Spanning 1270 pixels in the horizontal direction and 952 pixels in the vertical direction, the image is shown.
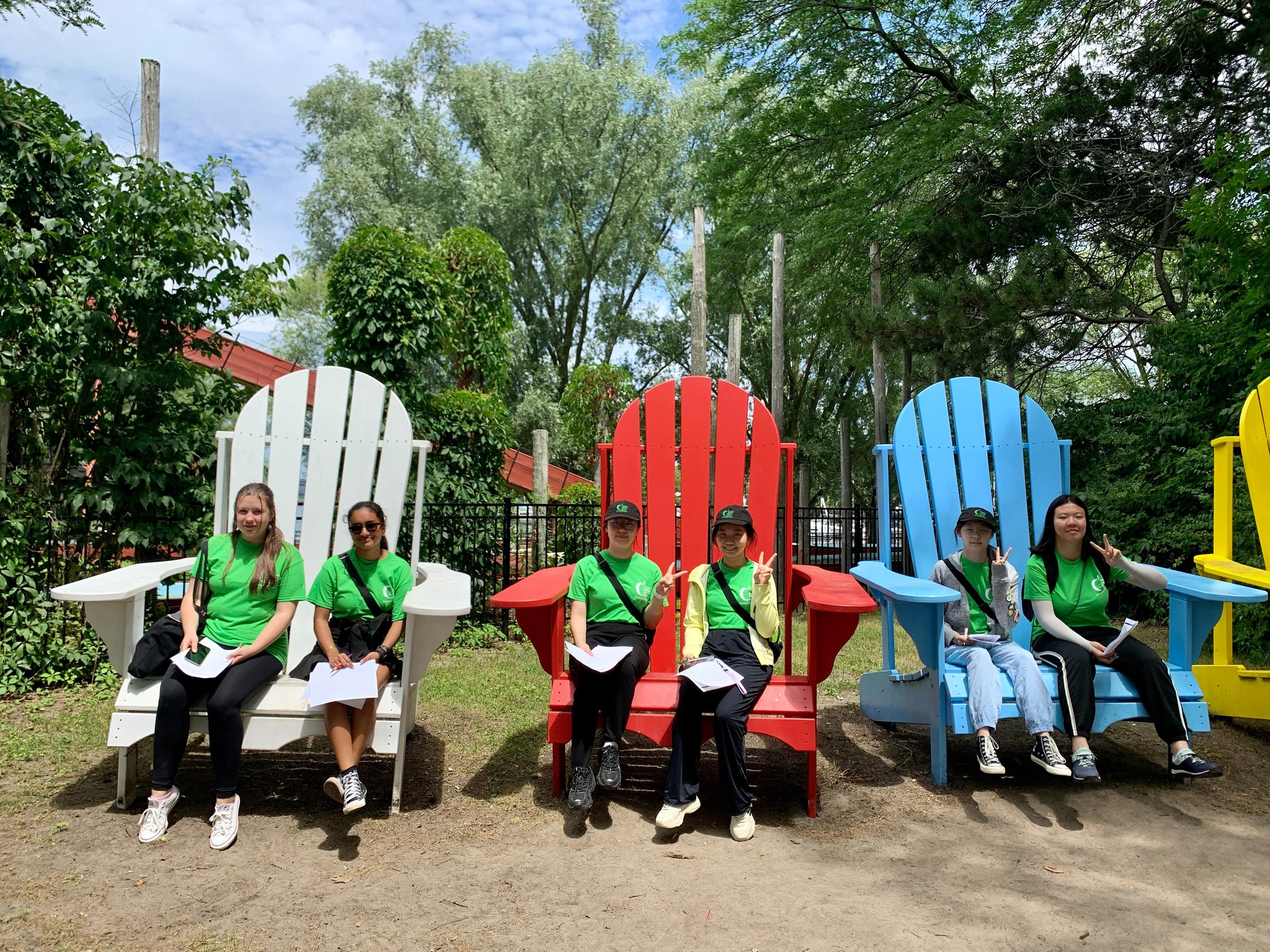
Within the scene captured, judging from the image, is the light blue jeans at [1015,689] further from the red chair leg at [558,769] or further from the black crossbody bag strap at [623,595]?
the red chair leg at [558,769]

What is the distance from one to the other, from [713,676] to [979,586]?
1272 millimetres

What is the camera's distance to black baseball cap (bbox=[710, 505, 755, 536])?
124 inches

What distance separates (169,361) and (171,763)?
8.92 feet

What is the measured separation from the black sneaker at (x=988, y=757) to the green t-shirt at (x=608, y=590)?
1170mm

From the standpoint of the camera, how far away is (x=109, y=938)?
6.94 ft

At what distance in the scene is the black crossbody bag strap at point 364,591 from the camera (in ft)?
10.3

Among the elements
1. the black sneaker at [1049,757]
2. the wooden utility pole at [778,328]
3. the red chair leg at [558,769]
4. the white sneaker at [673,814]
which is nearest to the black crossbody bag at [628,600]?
the red chair leg at [558,769]

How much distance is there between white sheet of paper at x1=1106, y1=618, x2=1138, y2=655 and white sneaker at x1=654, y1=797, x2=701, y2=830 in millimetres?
1557

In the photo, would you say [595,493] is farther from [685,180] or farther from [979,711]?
[685,180]

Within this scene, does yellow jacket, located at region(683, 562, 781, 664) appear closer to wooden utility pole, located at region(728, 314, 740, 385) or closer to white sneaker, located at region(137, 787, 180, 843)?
white sneaker, located at region(137, 787, 180, 843)

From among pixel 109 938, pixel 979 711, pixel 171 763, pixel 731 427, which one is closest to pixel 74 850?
pixel 171 763

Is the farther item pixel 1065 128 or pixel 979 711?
pixel 1065 128

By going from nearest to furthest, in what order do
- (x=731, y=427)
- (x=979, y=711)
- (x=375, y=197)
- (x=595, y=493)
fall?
(x=979, y=711) < (x=731, y=427) < (x=595, y=493) < (x=375, y=197)

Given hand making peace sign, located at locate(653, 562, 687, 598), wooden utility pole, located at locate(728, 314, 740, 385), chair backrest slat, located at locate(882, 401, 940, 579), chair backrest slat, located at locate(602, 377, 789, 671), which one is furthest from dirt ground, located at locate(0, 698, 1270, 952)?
wooden utility pole, located at locate(728, 314, 740, 385)
